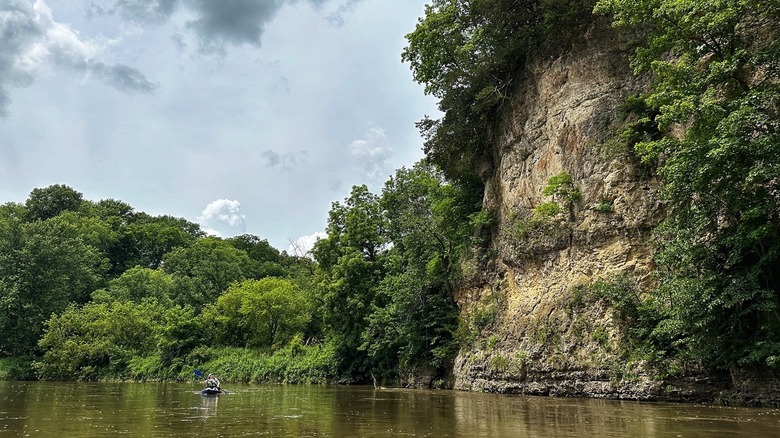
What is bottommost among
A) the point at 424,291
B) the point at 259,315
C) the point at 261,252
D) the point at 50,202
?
the point at 259,315

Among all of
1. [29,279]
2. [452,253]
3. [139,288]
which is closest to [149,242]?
[139,288]

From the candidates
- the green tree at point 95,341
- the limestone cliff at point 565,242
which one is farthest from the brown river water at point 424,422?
the green tree at point 95,341

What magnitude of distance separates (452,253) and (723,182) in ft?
61.2

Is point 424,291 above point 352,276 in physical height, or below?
below

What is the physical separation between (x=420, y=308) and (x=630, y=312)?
1415 centimetres

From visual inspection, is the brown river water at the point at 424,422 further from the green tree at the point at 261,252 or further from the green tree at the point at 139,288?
the green tree at the point at 261,252

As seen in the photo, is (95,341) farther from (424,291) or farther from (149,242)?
(149,242)

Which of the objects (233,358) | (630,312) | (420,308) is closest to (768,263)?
(630,312)

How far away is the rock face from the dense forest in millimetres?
886

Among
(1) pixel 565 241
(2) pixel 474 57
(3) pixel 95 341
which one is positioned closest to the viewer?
(1) pixel 565 241

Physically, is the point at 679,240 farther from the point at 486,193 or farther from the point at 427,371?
the point at 427,371

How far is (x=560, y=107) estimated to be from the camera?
80.8 ft

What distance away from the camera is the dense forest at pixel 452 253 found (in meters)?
14.2

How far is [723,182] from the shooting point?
13.9 metres
